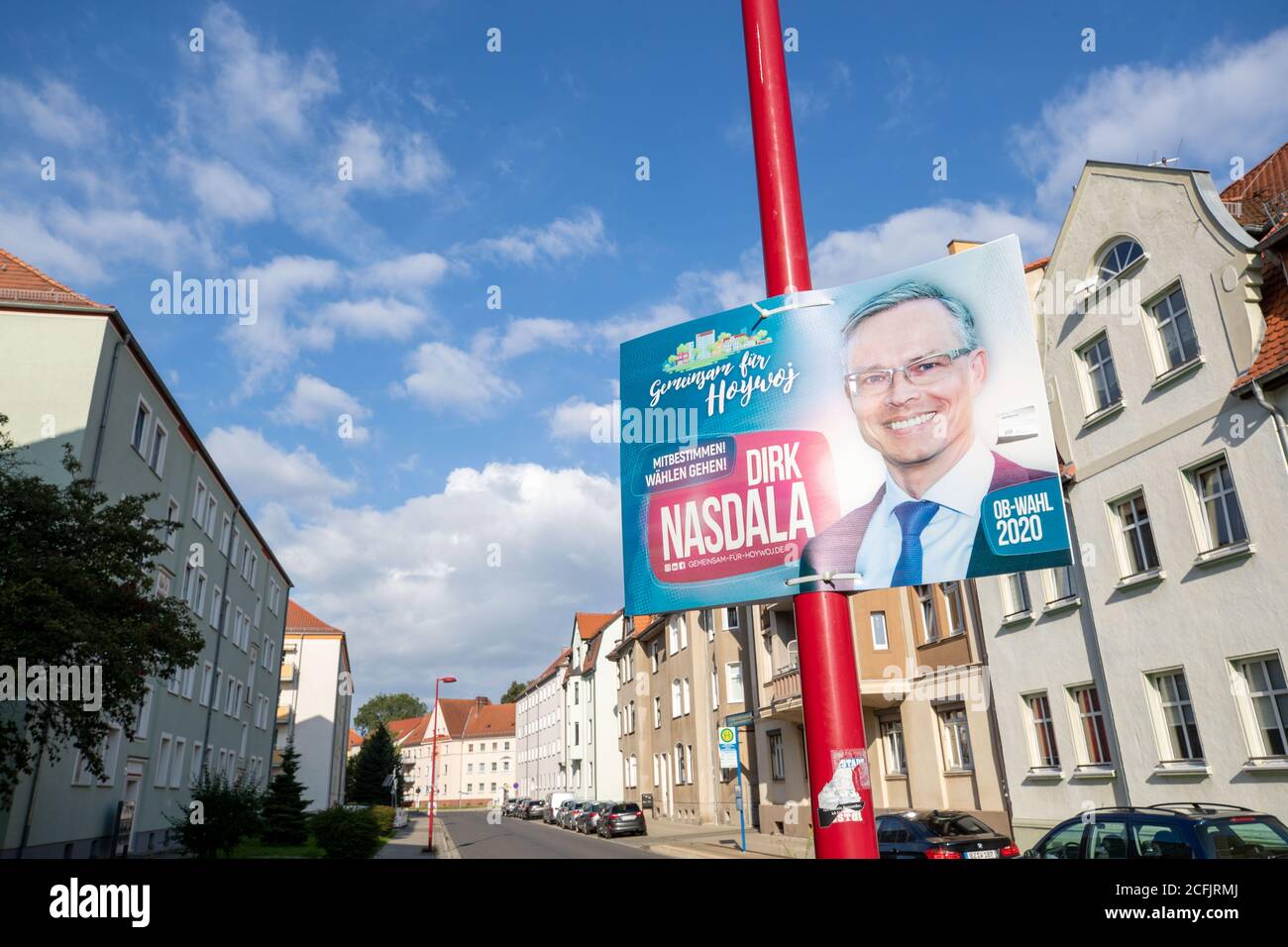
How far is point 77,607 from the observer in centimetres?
1423

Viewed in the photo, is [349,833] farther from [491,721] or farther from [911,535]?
[491,721]

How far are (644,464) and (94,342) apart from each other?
20112 mm

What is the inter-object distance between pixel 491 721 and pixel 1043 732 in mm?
110532

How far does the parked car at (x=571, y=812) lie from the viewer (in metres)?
47.0

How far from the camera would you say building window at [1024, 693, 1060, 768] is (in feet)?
65.6

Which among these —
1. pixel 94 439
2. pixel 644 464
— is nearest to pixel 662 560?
pixel 644 464

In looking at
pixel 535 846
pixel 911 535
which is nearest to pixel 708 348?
pixel 911 535

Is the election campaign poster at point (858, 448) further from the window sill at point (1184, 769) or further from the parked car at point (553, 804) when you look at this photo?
the parked car at point (553, 804)

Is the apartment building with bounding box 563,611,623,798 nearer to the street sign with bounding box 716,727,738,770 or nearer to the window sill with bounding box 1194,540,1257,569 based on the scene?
the street sign with bounding box 716,727,738,770

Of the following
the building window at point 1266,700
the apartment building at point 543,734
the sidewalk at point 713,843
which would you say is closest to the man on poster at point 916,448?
the building window at point 1266,700

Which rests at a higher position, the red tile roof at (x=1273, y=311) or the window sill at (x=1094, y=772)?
the red tile roof at (x=1273, y=311)

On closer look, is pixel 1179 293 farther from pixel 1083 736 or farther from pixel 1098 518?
pixel 1083 736

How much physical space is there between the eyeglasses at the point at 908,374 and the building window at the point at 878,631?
1928 centimetres
